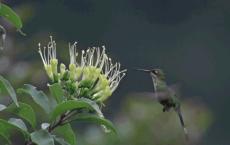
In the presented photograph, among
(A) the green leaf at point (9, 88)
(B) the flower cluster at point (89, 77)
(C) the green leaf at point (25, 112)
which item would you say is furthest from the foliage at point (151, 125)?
(A) the green leaf at point (9, 88)

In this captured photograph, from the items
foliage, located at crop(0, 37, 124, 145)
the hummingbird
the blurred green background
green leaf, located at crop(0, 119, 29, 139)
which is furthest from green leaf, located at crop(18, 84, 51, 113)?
the blurred green background

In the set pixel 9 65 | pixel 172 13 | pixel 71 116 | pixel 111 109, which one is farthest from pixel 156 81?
pixel 172 13

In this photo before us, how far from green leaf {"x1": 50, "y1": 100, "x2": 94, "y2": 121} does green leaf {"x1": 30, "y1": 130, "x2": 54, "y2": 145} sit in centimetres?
9

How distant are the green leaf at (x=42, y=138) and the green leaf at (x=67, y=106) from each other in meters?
0.09

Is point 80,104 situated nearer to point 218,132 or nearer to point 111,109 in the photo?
point 111,109

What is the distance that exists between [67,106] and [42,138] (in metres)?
0.15

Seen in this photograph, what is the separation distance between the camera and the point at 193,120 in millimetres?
5801

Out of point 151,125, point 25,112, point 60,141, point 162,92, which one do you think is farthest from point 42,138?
point 151,125

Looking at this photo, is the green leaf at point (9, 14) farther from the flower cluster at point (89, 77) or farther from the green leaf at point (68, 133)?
the green leaf at point (68, 133)

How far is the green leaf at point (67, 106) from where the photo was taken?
367cm

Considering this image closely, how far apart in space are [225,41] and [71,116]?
33.9 feet

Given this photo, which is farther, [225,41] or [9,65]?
[225,41]

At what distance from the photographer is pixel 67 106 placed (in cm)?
370

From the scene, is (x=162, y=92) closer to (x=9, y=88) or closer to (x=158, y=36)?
(x=9, y=88)
